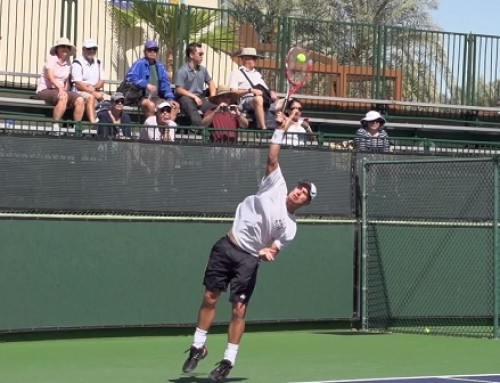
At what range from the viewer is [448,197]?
16.7 m

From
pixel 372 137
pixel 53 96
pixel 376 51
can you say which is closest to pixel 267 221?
pixel 372 137

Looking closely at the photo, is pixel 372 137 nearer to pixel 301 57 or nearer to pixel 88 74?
pixel 301 57

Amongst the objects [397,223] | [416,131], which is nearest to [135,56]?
[416,131]

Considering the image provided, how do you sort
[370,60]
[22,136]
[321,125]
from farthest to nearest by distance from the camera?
[370,60], [321,125], [22,136]

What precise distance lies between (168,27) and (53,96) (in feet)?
15.7

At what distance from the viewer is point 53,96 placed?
1662cm

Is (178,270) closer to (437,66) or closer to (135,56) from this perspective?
(135,56)

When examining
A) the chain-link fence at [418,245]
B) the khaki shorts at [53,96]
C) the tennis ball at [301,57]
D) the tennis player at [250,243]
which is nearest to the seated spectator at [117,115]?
the khaki shorts at [53,96]

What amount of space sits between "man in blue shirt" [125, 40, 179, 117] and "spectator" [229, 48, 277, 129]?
44.7 inches

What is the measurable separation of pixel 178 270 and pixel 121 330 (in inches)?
39.0

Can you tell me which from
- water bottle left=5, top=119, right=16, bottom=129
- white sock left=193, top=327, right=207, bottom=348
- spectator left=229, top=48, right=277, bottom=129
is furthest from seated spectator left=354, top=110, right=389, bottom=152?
white sock left=193, top=327, right=207, bottom=348

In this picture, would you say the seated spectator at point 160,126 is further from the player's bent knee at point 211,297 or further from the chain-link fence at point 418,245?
the player's bent knee at point 211,297

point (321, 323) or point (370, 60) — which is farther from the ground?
point (370, 60)

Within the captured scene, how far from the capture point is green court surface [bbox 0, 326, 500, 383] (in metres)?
11.6
